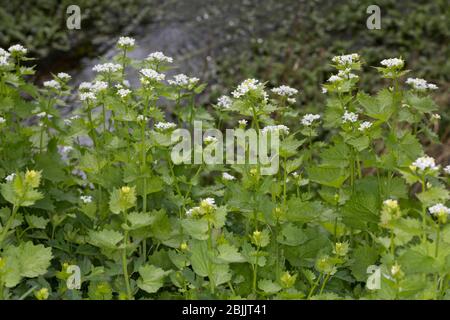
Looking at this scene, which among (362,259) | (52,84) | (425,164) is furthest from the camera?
(52,84)

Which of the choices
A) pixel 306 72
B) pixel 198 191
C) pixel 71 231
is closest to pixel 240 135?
pixel 198 191

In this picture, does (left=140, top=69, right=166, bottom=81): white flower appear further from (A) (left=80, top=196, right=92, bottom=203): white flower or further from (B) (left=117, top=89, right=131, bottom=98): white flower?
(A) (left=80, top=196, right=92, bottom=203): white flower

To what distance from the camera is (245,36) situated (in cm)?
491

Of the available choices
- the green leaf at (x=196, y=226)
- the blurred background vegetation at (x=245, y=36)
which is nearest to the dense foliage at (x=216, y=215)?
the green leaf at (x=196, y=226)

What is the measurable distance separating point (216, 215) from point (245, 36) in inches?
139

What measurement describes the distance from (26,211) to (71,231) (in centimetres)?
14

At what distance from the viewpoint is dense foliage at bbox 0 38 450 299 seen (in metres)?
1.49

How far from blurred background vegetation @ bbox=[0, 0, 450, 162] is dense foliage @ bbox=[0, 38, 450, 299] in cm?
249

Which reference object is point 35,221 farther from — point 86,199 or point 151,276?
point 151,276

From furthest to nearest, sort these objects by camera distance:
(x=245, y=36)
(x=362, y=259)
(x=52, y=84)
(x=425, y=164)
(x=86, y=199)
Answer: (x=245, y=36)
(x=52, y=84)
(x=86, y=199)
(x=362, y=259)
(x=425, y=164)

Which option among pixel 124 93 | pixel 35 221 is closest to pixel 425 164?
pixel 124 93

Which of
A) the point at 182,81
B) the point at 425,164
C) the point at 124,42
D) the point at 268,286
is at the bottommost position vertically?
the point at 268,286

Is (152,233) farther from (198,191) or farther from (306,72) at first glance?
(306,72)

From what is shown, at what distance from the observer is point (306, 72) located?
461cm
